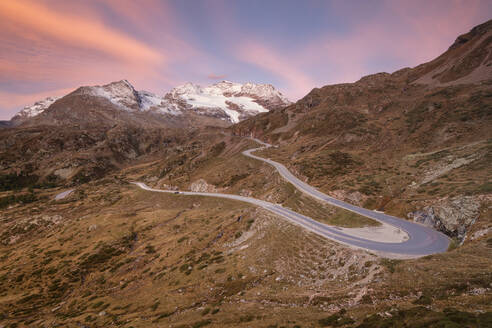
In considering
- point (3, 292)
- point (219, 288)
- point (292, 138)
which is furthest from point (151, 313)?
point (292, 138)

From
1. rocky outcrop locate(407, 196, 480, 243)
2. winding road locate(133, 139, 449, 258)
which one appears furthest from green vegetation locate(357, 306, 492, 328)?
rocky outcrop locate(407, 196, 480, 243)

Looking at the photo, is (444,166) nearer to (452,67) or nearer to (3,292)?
(3,292)

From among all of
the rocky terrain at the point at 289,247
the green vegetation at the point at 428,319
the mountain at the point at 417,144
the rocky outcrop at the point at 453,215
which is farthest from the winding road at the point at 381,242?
the green vegetation at the point at 428,319

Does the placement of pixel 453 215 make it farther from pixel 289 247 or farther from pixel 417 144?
pixel 417 144

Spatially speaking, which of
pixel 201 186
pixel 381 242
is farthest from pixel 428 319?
pixel 201 186

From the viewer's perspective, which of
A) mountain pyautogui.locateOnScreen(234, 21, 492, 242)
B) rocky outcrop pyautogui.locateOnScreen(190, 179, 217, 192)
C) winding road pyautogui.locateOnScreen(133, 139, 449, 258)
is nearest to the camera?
winding road pyautogui.locateOnScreen(133, 139, 449, 258)

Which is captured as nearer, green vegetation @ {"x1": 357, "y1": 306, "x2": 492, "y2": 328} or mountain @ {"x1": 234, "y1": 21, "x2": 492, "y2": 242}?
green vegetation @ {"x1": 357, "y1": 306, "x2": 492, "y2": 328}

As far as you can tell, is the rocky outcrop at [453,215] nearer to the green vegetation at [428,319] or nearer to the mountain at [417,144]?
the mountain at [417,144]

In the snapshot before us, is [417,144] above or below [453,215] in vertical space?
above

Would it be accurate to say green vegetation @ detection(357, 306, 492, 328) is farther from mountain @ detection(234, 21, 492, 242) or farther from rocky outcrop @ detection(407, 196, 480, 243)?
mountain @ detection(234, 21, 492, 242)
